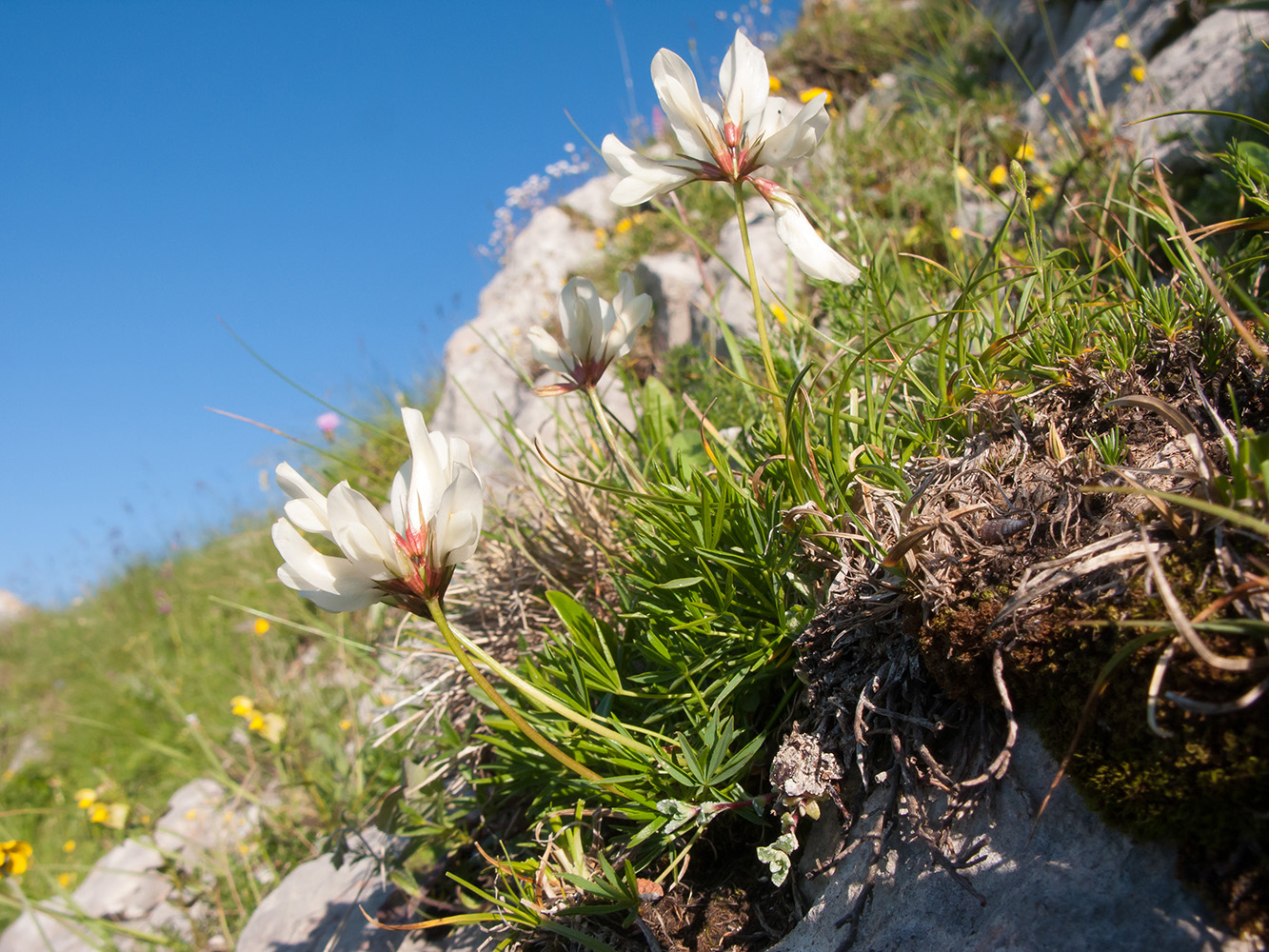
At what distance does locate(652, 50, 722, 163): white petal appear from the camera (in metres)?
1.50

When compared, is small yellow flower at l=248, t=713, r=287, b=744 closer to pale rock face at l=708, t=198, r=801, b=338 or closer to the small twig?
pale rock face at l=708, t=198, r=801, b=338

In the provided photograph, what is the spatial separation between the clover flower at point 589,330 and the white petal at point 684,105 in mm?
439

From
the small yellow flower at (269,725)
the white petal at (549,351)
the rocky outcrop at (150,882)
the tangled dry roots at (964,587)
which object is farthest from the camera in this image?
the rocky outcrop at (150,882)

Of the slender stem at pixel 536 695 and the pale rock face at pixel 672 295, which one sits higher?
the pale rock face at pixel 672 295

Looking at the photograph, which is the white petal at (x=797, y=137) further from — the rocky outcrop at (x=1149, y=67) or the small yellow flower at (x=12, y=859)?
the small yellow flower at (x=12, y=859)

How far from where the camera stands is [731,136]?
152 centimetres

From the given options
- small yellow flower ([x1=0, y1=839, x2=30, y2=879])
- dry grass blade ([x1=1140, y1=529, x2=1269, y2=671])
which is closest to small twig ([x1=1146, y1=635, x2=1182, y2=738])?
dry grass blade ([x1=1140, y1=529, x2=1269, y2=671])

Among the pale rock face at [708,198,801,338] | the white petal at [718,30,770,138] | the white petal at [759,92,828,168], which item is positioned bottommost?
the white petal at [759,92,828,168]

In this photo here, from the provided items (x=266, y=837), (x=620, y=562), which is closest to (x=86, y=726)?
(x=266, y=837)

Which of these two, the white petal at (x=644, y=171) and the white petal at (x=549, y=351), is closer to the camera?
the white petal at (x=644, y=171)

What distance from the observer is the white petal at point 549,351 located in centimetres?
197

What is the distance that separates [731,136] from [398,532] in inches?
42.2

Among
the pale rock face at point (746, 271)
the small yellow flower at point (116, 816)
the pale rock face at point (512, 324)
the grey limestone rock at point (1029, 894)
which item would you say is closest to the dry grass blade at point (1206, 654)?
the grey limestone rock at point (1029, 894)

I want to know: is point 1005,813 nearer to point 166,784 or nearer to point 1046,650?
point 1046,650
